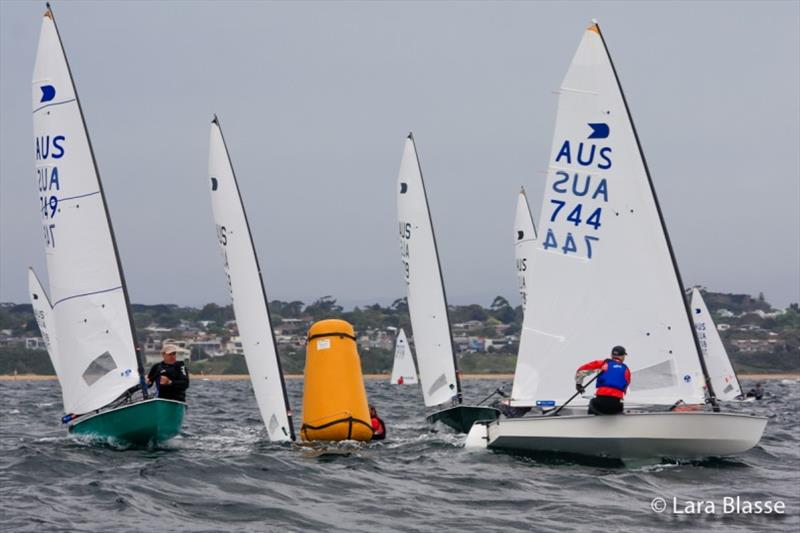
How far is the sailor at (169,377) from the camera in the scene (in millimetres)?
16922

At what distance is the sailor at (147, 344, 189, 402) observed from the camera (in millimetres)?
16922

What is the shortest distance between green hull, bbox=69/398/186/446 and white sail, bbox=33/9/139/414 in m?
1.01

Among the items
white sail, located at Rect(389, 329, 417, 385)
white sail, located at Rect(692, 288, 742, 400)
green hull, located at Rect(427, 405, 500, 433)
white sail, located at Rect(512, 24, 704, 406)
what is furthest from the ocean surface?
white sail, located at Rect(389, 329, 417, 385)

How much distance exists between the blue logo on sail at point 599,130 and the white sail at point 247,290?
19.0ft

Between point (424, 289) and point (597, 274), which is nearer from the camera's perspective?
point (597, 274)

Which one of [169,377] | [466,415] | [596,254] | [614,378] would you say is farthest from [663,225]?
[169,377]

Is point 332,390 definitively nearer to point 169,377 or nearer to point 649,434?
point 169,377

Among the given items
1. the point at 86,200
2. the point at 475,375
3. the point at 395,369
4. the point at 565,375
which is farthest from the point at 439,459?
the point at 475,375

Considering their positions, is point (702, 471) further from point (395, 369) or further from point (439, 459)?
point (395, 369)

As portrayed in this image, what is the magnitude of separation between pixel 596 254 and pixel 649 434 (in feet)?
9.11

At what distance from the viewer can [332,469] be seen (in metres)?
14.1

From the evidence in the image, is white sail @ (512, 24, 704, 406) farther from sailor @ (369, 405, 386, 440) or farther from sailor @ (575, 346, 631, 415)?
sailor @ (369, 405, 386, 440)

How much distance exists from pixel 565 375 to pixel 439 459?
2.03 metres

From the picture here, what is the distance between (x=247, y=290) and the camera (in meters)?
18.6
